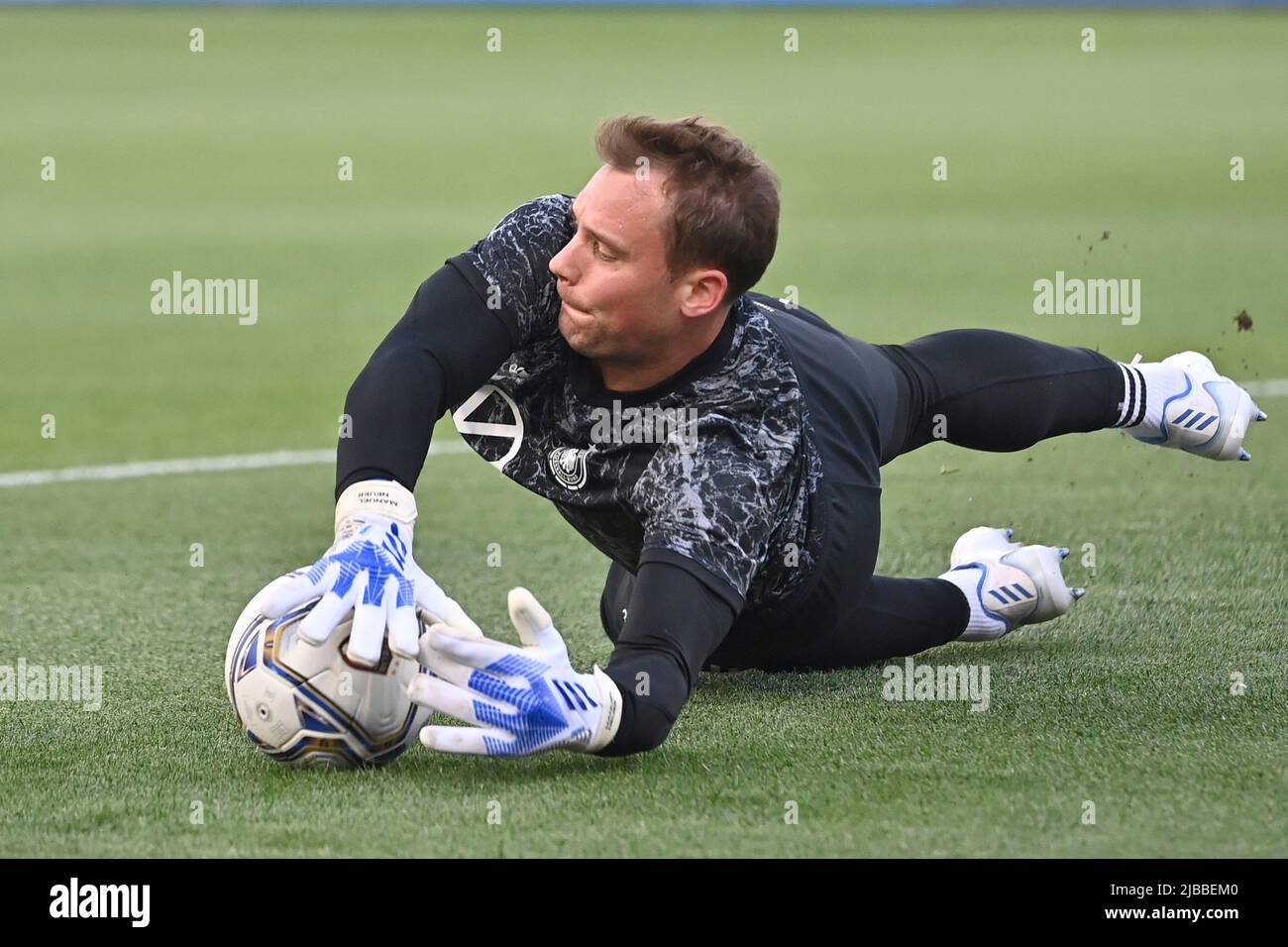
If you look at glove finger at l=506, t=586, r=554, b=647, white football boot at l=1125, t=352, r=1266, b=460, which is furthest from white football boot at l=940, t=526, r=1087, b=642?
glove finger at l=506, t=586, r=554, b=647

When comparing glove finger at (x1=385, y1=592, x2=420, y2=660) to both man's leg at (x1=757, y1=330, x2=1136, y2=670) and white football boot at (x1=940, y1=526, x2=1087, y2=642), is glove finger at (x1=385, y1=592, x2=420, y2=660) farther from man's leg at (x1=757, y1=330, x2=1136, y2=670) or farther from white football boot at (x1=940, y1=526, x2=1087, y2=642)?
white football boot at (x1=940, y1=526, x2=1087, y2=642)

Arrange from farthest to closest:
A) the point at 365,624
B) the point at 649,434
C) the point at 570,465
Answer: the point at 570,465
the point at 649,434
the point at 365,624

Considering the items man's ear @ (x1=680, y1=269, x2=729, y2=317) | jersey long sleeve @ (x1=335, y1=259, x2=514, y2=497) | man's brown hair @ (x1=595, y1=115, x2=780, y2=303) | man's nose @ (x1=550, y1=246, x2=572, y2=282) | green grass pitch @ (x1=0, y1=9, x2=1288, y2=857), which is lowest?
green grass pitch @ (x1=0, y1=9, x2=1288, y2=857)

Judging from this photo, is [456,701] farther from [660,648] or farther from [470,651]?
[660,648]

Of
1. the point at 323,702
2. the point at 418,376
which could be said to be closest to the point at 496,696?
the point at 323,702

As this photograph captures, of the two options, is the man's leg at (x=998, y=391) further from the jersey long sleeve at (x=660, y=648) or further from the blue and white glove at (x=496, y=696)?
the blue and white glove at (x=496, y=696)

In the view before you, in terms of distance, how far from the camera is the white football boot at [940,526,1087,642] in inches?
214

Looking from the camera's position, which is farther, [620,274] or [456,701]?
[620,274]

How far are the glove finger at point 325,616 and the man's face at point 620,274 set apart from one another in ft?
3.03

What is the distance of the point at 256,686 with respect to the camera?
4.25 meters

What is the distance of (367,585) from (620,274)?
3.18ft

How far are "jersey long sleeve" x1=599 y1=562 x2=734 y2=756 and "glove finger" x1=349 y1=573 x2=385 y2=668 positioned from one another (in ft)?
1.64

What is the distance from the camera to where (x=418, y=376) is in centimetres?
428
